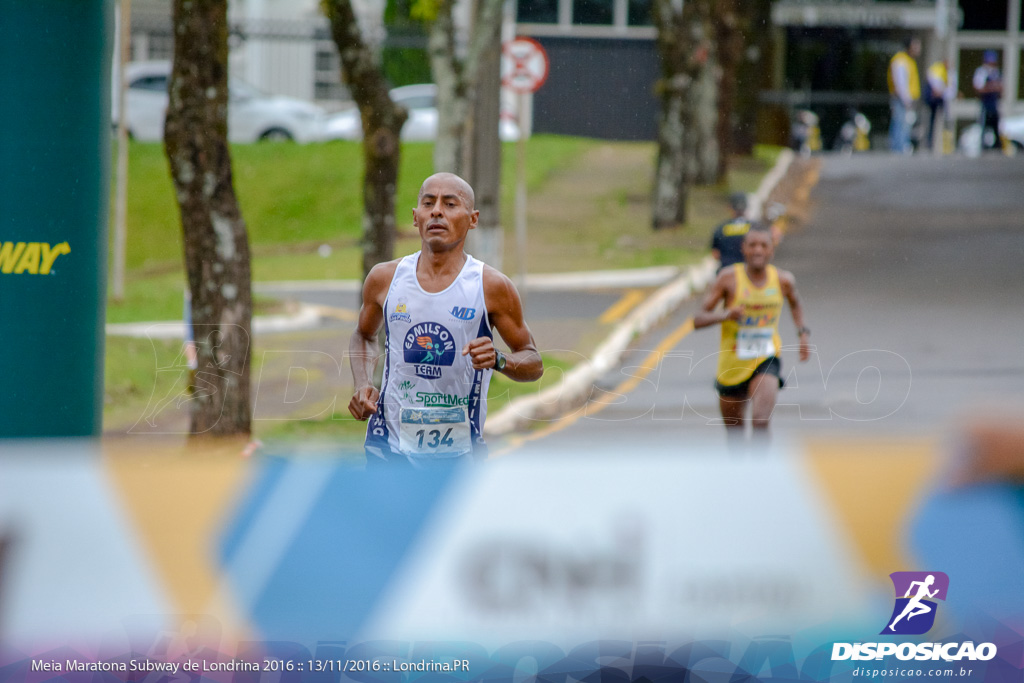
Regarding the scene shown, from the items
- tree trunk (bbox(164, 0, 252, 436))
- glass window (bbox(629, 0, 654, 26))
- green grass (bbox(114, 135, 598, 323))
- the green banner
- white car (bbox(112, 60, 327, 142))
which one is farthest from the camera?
glass window (bbox(629, 0, 654, 26))

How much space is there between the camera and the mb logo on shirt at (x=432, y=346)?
4582mm

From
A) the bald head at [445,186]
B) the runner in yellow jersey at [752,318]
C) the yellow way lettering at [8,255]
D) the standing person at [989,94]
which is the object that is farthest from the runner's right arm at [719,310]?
the standing person at [989,94]

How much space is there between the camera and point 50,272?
21.1 feet

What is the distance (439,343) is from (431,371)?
97 mm

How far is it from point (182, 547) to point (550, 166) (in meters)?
23.0

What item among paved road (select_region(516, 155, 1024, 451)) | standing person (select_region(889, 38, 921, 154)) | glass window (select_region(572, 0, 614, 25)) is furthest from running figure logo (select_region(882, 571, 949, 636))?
glass window (select_region(572, 0, 614, 25))

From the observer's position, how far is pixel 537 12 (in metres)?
32.0

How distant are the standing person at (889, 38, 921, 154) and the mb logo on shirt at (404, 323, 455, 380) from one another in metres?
21.5

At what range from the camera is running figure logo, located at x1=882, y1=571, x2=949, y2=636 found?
10.9 feet

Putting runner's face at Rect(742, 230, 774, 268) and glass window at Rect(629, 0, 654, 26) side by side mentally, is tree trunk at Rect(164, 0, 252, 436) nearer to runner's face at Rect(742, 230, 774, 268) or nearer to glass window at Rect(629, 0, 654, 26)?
runner's face at Rect(742, 230, 774, 268)

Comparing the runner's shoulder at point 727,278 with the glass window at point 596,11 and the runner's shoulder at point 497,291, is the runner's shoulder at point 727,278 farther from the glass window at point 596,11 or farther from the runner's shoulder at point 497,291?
the glass window at point 596,11

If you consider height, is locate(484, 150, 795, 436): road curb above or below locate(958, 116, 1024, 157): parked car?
below

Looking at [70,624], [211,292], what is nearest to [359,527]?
[70,624]

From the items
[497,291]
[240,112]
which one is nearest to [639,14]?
[240,112]
